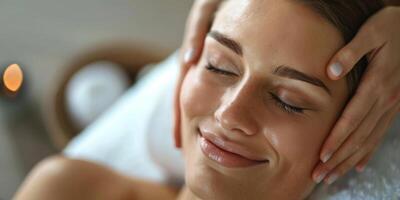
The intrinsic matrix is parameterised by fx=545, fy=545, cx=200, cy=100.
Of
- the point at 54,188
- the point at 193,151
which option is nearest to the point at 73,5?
the point at 54,188

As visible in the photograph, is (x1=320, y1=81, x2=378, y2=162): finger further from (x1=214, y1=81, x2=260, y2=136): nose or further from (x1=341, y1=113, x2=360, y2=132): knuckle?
(x1=214, y1=81, x2=260, y2=136): nose

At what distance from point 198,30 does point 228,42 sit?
14 centimetres

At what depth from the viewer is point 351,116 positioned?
2.44 ft

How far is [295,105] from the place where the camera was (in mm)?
755

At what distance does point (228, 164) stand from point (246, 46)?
0.17 meters

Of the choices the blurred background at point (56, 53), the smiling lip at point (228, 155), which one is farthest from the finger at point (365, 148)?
the blurred background at point (56, 53)

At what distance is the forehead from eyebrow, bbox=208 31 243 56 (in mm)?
11

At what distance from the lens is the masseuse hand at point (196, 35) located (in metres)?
0.89

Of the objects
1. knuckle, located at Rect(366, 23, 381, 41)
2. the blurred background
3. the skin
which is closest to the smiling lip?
the skin

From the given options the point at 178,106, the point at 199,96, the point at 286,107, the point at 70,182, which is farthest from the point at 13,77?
the point at 286,107

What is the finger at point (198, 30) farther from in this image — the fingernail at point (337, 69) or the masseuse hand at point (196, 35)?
the fingernail at point (337, 69)

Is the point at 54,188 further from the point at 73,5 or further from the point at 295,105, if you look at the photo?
the point at 73,5

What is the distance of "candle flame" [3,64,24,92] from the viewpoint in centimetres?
137

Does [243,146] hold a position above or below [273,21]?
below
